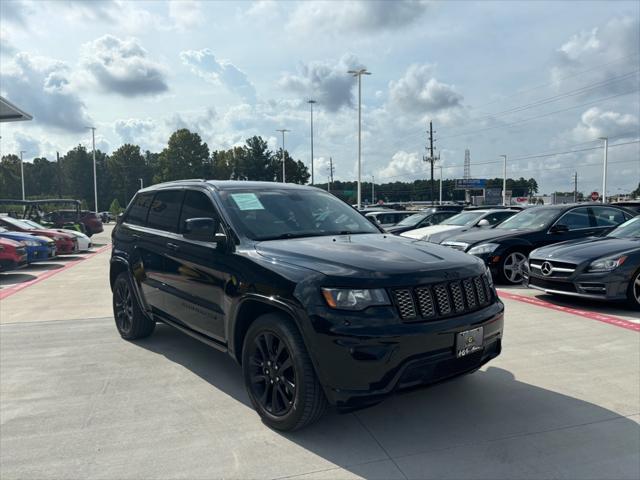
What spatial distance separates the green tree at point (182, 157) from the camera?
77.4 meters

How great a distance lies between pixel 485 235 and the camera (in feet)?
32.1

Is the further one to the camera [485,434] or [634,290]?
[634,290]

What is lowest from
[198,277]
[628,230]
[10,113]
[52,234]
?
[52,234]

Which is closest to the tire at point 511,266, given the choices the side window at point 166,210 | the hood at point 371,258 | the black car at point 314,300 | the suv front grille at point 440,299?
the black car at point 314,300

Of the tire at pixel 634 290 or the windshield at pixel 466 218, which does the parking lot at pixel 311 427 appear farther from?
the windshield at pixel 466 218

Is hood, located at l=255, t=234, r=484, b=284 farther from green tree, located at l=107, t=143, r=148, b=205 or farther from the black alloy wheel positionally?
green tree, located at l=107, t=143, r=148, b=205

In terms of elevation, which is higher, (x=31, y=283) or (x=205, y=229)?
(x=205, y=229)

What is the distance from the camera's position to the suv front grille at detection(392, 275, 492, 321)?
3.01 meters

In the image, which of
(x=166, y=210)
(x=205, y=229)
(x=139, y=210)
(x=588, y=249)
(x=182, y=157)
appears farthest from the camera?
(x=182, y=157)

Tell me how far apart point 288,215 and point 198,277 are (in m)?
0.91

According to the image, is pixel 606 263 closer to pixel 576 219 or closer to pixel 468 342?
pixel 576 219

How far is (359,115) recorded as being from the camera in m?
34.1

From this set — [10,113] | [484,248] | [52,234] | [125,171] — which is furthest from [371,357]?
[125,171]

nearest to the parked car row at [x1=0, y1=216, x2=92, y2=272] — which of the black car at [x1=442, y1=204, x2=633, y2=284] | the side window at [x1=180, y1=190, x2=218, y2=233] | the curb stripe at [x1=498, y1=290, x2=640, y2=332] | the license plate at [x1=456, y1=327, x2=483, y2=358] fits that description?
the side window at [x1=180, y1=190, x2=218, y2=233]
